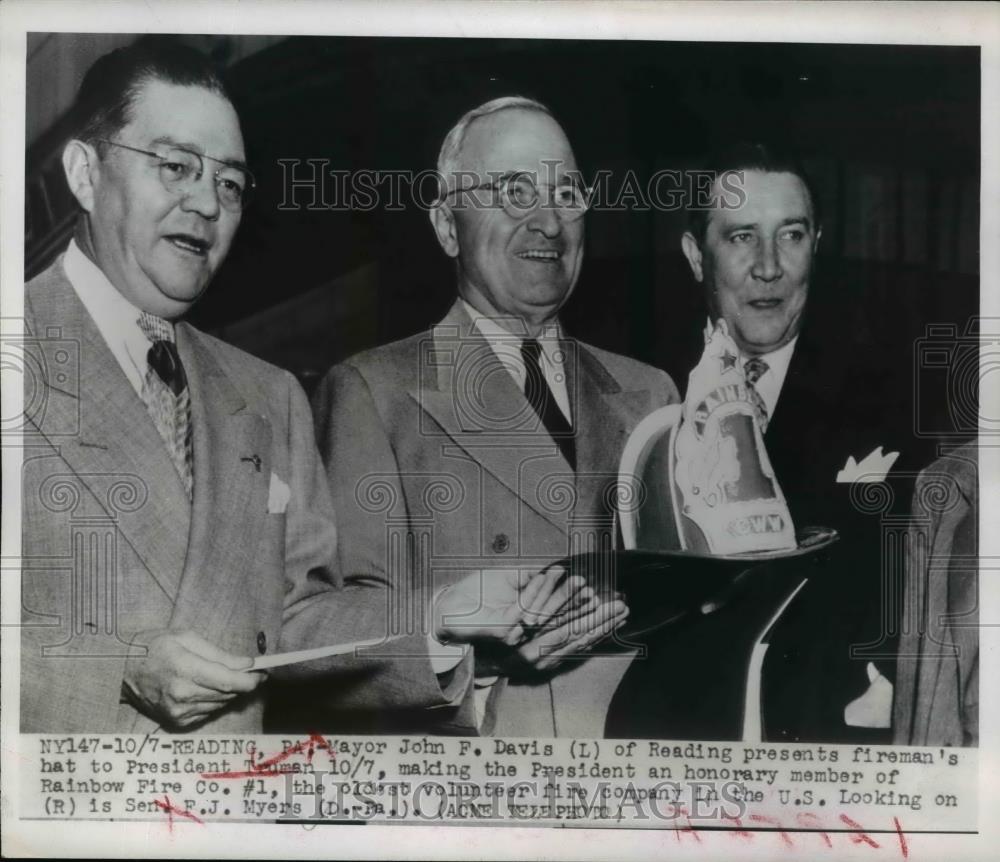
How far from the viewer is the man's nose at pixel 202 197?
5062 mm

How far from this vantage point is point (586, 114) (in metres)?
5.13

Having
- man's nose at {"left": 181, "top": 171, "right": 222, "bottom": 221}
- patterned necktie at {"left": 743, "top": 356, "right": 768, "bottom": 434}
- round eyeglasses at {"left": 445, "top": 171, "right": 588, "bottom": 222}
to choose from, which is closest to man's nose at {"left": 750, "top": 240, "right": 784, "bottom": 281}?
patterned necktie at {"left": 743, "top": 356, "right": 768, "bottom": 434}

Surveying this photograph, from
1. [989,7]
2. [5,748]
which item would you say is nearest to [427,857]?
[5,748]

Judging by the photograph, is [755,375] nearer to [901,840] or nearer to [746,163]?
[746,163]

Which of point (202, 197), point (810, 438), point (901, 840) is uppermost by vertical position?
point (202, 197)

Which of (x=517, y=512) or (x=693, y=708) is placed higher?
(x=517, y=512)

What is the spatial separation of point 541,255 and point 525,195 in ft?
0.76

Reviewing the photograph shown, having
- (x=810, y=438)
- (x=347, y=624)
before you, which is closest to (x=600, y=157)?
(x=810, y=438)

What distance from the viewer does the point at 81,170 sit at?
5078mm

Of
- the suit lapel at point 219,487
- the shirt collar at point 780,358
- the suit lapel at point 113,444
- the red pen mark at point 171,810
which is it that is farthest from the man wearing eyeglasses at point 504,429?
the red pen mark at point 171,810

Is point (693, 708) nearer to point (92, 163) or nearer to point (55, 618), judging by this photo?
point (55, 618)

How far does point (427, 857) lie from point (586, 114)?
9.36ft

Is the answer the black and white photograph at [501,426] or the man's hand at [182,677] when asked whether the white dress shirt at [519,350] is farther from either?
the man's hand at [182,677]

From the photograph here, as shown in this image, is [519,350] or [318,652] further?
[519,350]
